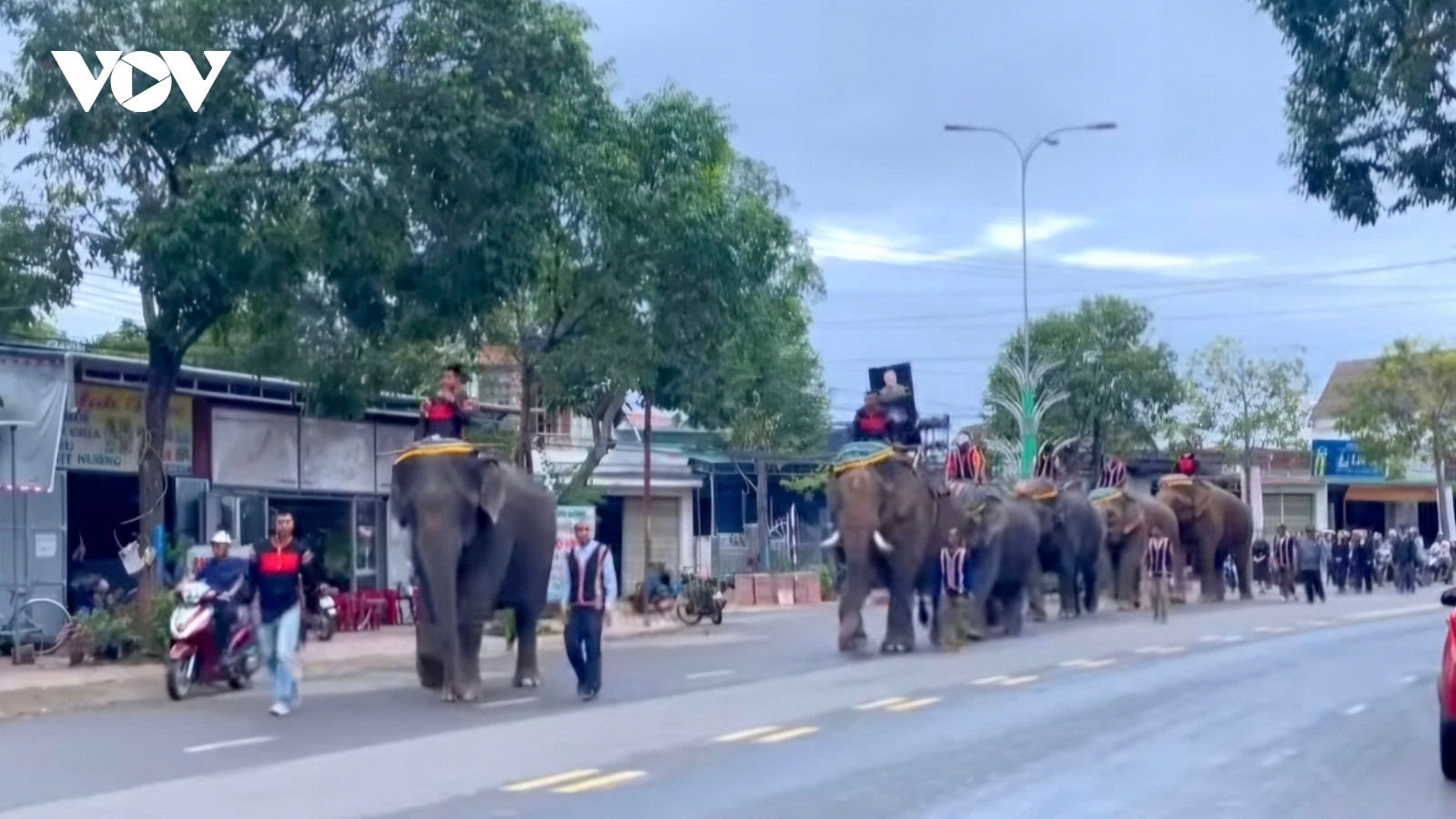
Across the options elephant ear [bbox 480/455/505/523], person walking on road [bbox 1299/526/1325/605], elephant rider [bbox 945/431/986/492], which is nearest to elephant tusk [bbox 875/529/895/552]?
elephant rider [bbox 945/431/986/492]

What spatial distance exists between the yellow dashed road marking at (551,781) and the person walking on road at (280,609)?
480cm

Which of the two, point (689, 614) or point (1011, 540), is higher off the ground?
point (1011, 540)

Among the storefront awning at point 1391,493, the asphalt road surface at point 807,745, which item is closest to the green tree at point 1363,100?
the asphalt road surface at point 807,745

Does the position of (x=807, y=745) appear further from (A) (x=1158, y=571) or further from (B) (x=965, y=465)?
(A) (x=1158, y=571)

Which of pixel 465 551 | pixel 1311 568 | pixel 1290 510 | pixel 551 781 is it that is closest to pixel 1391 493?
pixel 1290 510

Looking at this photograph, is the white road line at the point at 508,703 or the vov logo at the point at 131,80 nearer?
the white road line at the point at 508,703

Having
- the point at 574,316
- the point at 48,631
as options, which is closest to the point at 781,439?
the point at 574,316

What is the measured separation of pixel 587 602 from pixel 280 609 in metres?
2.85

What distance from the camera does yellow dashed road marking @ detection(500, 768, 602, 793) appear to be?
12625 mm

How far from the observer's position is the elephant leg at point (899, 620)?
80.7 ft

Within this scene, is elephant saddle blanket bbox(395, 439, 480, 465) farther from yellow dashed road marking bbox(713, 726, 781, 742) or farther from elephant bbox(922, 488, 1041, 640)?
elephant bbox(922, 488, 1041, 640)

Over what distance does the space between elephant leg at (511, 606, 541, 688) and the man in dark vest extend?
1.65 m

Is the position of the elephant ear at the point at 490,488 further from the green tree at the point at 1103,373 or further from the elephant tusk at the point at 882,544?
the green tree at the point at 1103,373

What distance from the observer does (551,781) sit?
42.5 ft
